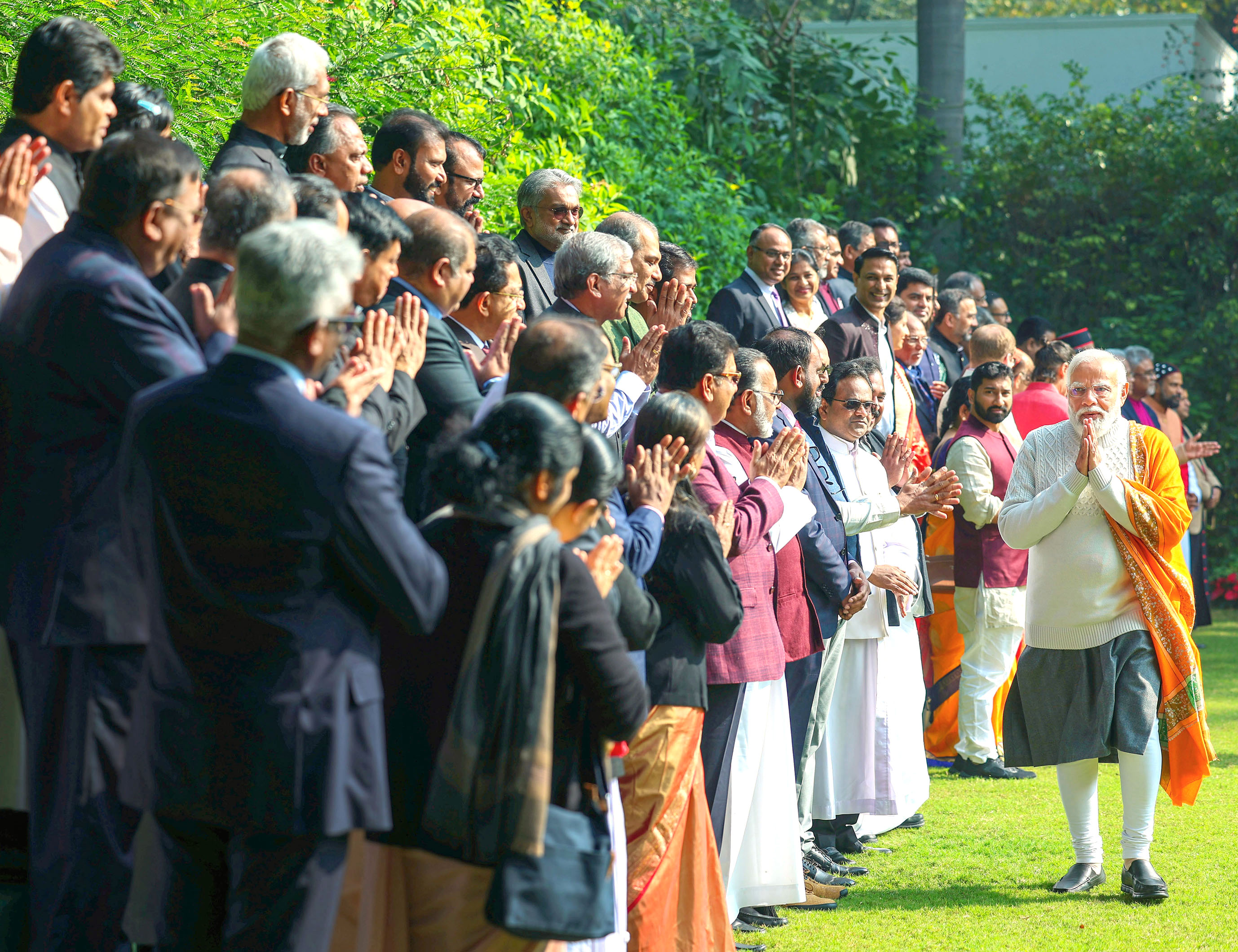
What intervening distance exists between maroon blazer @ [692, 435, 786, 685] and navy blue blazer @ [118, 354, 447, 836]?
2267 mm

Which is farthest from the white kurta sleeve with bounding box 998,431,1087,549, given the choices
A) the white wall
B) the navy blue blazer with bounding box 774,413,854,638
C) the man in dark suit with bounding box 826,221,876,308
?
the white wall

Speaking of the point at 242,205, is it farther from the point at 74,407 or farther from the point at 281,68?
the point at 281,68

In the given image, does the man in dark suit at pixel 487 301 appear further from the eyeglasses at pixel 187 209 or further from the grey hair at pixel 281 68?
the eyeglasses at pixel 187 209

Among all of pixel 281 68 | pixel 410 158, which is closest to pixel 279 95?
pixel 281 68

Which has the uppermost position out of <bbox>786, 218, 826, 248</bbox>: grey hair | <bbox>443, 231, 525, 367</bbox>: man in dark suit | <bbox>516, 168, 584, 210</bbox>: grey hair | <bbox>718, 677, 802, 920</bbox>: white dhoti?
<bbox>786, 218, 826, 248</bbox>: grey hair

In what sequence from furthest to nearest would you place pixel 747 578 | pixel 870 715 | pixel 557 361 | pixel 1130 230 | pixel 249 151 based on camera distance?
pixel 1130 230
pixel 870 715
pixel 747 578
pixel 249 151
pixel 557 361

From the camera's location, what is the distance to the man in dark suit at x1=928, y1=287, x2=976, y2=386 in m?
11.5

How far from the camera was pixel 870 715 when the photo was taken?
6.91 metres

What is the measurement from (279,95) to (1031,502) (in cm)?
358

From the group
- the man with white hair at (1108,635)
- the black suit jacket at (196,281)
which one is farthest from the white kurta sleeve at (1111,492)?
the black suit jacket at (196,281)

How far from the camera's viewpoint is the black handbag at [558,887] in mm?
3039

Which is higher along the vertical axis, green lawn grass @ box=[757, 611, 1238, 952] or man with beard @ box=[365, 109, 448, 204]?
man with beard @ box=[365, 109, 448, 204]

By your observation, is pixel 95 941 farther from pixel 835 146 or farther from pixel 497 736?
pixel 835 146

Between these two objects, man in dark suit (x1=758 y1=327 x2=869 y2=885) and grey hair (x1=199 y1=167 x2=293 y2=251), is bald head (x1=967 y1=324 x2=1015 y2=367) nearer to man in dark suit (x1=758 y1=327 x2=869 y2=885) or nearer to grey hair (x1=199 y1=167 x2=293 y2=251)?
man in dark suit (x1=758 y1=327 x2=869 y2=885)
